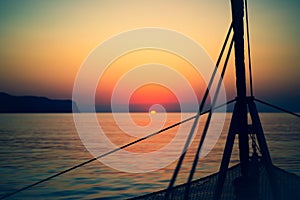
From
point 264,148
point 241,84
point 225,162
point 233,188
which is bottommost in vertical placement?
point 233,188

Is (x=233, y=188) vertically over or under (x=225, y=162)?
under

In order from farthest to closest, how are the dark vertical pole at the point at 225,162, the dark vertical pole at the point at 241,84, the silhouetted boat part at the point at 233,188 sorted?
the silhouetted boat part at the point at 233,188 < the dark vertical pole at the point at 241,84 < the dark vertical pole at the point at 225,162

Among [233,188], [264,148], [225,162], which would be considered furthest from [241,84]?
[233,188]

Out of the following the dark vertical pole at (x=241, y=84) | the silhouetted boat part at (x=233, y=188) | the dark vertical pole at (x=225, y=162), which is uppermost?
the dark vertical pole at (x=241, y=84)

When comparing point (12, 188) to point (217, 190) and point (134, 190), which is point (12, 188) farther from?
point (217, 190)

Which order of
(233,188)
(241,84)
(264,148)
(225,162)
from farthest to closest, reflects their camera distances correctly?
(233,188)
(241,84)
(264,148)
(225,162)

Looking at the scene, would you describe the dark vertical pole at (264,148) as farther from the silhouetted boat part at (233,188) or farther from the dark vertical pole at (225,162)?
the silhouetted boat part at (233,188)

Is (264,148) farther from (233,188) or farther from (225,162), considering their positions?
(233,188)

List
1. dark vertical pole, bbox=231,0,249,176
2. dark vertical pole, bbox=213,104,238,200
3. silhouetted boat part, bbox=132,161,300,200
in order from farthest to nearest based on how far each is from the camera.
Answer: silhouetted boat part, bbox=132,161,300,200
dark vertical pole, bbox=231,0,249,176
dark vertical pole, bbox=213,104,238,200

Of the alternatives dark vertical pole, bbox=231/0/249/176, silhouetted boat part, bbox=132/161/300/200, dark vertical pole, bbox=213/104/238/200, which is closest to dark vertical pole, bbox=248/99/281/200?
dark vertical pole, bbox=231/0/249/176

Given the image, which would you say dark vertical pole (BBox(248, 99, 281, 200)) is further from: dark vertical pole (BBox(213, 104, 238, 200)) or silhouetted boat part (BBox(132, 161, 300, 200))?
silhouetted boat part (BBox(132, 161, 300, 200))

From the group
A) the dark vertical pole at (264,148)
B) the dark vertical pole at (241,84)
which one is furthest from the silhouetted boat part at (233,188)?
the dark vertical pole at (241,84)

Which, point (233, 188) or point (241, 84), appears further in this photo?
point (233, 188)

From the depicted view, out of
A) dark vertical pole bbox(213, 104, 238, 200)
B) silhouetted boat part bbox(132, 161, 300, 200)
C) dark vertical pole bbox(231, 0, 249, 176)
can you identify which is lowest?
silhouetted boat part bbox(132, 161, 300, 200)
